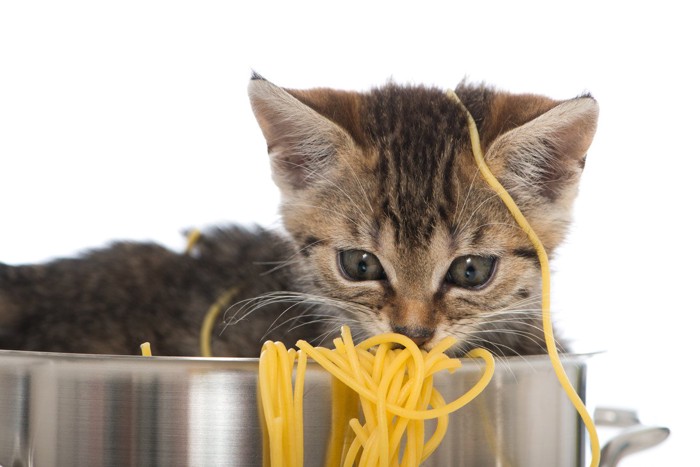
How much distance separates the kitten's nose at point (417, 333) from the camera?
1414mm

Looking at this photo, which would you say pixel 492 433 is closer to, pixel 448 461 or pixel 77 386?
pixel 448 461

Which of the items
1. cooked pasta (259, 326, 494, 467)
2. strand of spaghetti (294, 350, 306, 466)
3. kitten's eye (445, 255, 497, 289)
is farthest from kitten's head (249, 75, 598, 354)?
strand of spaghetti (294, 350, 306, 466)

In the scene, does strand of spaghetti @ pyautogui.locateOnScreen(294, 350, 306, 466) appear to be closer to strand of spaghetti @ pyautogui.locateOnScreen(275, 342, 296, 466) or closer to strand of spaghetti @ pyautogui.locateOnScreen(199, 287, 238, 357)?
strand of spaghetti @ pyautogui.locateOnScreen(275, 342, 296, 466)

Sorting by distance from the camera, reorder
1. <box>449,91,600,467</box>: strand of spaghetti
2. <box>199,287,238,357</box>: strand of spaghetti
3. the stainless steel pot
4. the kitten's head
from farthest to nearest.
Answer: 1. <box>199,287,238,357</box>: strand of spaghetti
2. the kitten's head
3. <box>449,91,600,467</box>: strand of spaghetti
4. the stainless steel pot

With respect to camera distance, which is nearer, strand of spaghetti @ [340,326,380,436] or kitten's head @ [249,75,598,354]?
strand of spaghetti @ [340,326,380,436]

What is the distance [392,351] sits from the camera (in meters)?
1.31

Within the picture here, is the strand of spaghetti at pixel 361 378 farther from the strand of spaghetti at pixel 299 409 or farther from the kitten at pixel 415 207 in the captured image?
the kitten at pixel 415 207

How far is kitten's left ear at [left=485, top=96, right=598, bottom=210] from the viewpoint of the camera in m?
1.49

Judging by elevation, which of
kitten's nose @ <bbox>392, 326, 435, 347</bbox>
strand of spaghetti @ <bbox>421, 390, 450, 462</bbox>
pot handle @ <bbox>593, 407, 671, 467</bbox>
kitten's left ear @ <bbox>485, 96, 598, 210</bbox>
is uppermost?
kitten's left ear @ <bbox>485, 96, 598, 210</bbox>

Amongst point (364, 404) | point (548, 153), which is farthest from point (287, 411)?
point (548, 153)

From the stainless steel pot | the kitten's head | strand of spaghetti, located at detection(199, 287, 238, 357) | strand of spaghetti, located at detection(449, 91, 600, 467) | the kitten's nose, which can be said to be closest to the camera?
the stainless steel pot

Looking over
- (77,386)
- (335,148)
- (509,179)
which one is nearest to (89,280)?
(335,148)

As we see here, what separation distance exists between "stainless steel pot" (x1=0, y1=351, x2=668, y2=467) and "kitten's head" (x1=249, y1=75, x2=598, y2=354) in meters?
0.23

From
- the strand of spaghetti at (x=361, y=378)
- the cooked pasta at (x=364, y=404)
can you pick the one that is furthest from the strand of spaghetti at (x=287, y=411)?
the strand of spaghetti at (x=361, y=378)
